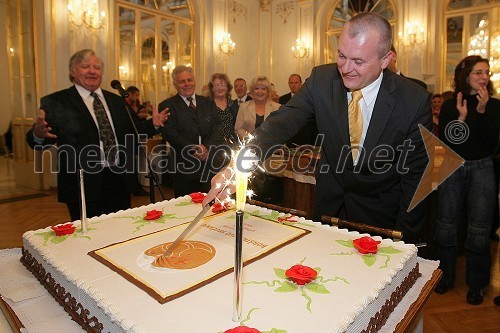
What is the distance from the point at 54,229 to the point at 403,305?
1332mm

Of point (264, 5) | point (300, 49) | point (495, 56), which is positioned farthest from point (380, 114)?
point (264, 5)

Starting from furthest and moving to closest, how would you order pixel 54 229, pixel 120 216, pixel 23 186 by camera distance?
→ pixel 23 186 < pixel 120 216 < pixel 54 229

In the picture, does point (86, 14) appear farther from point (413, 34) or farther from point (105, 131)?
point (413, 34)

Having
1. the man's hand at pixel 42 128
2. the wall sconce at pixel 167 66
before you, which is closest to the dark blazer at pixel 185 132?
the man's hand at pixel 42 128

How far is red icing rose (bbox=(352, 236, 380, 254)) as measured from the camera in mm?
1331

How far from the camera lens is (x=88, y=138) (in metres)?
2.65

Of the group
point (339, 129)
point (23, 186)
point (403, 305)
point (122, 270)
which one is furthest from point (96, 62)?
point (23, 186)

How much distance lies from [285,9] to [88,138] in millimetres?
9139

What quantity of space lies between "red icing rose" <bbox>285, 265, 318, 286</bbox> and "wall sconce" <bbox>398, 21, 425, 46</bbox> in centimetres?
870

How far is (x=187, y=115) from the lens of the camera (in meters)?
3.46

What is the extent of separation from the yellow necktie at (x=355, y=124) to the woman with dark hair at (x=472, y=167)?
127cm

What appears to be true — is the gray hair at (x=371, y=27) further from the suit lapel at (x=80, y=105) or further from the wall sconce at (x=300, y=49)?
the wall sconce at (x=300, y=49)

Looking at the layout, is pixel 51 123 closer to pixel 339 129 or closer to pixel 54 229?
pixel 54 229

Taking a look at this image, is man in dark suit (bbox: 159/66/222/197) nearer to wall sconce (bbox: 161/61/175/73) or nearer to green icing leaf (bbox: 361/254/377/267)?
green icing leaf (bbox: 361/254/377/267)
